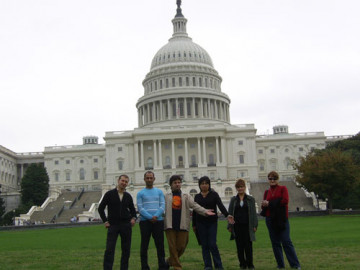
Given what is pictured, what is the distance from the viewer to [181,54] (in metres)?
128

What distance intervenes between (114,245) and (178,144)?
9660 cm

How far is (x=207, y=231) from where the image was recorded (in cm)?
1551

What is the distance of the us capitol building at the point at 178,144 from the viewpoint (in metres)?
109

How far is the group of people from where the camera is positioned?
15.0 m

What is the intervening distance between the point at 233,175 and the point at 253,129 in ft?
34.1

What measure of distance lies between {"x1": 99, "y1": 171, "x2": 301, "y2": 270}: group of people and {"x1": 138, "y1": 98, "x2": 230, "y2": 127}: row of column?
104295mm

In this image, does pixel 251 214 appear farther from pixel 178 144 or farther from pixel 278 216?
pixel 178 144

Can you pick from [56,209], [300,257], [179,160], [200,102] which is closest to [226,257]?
[300,257]

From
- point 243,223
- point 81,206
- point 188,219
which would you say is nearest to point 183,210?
point 188,219

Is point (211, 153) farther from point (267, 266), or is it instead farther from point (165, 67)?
point (267, 266)

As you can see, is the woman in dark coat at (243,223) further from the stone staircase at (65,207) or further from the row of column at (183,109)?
the row of column at (183,109)

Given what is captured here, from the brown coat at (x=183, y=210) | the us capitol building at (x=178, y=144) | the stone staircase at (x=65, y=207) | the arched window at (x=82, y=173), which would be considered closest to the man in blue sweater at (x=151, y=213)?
the brown coat at (x=183, y=210)

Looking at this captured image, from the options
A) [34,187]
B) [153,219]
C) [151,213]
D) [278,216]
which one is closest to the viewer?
[153,219]

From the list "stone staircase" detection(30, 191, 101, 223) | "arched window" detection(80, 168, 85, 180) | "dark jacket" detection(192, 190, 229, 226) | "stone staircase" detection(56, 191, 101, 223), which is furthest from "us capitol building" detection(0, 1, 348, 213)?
"dark jacket" detection(192, 190, 229, 226)
